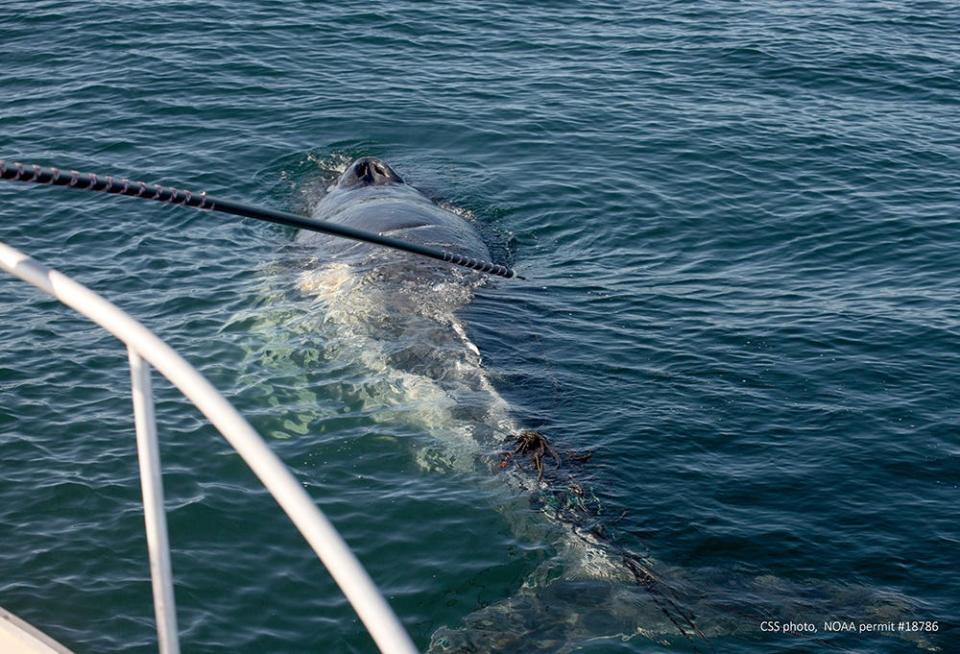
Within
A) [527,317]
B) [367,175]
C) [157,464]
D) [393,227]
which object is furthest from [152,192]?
[367,175]

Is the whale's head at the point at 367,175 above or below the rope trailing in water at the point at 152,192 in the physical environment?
below

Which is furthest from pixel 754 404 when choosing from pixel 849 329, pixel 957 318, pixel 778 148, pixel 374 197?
pixel 778 148

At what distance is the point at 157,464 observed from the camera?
14.8ft

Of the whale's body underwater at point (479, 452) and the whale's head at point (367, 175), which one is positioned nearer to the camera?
the whale's body underwater at point (479, 452)

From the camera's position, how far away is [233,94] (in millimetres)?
23750

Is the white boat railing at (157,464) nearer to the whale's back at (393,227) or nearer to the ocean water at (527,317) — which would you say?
the ocean water at (527,317)

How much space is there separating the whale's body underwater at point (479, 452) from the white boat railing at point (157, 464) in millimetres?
5255

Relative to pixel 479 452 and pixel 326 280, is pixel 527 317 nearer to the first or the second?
pixel 326 280

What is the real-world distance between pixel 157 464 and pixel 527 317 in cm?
1117

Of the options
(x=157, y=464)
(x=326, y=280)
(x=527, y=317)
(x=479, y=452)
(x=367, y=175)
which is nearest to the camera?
(x=157, y=464)

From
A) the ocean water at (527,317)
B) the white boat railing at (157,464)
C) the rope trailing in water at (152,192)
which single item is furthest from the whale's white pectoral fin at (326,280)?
the white boat railing at (157,464)

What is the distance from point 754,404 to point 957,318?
4039 millimetres

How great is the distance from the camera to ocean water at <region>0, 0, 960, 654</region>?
34.6ft

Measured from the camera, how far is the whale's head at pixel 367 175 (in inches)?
736
